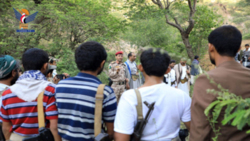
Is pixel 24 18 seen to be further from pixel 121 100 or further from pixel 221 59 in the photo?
pixel 221 59

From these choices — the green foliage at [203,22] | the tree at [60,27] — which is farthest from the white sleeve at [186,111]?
the green foliage at [203,22]

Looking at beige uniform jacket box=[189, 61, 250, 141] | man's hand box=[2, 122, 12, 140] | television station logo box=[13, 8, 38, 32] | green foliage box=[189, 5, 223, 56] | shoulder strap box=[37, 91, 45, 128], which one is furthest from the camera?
green foliage box=[189, 5, 223, 56]

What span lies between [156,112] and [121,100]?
304mm

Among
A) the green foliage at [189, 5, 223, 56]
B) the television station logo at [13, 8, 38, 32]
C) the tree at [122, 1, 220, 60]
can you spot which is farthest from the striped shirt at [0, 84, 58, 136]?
the green foliage at [189, 5, 223, 56]

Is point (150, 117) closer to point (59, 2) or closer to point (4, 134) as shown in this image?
point (4, 134)

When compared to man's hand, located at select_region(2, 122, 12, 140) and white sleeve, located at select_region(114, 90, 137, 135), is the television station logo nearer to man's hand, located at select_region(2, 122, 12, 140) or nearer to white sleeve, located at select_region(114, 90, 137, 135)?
man's hand, located at select_region(2, 122, 12, 140)

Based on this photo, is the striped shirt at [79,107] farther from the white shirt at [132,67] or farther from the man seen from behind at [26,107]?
the white shirt at [132,67]

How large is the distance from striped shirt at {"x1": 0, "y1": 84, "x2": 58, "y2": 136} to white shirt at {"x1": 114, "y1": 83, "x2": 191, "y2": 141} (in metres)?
0.69

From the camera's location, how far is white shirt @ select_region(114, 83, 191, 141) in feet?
5.27

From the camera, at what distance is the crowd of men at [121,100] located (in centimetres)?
152

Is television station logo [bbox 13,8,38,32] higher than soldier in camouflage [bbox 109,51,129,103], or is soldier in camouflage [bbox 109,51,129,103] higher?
television station logo [bbox 13,8,38,32]

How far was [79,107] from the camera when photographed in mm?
1762

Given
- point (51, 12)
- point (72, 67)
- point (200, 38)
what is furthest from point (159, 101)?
point (200, 38)

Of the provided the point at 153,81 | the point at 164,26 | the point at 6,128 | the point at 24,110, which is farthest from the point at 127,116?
the point at 164,26
